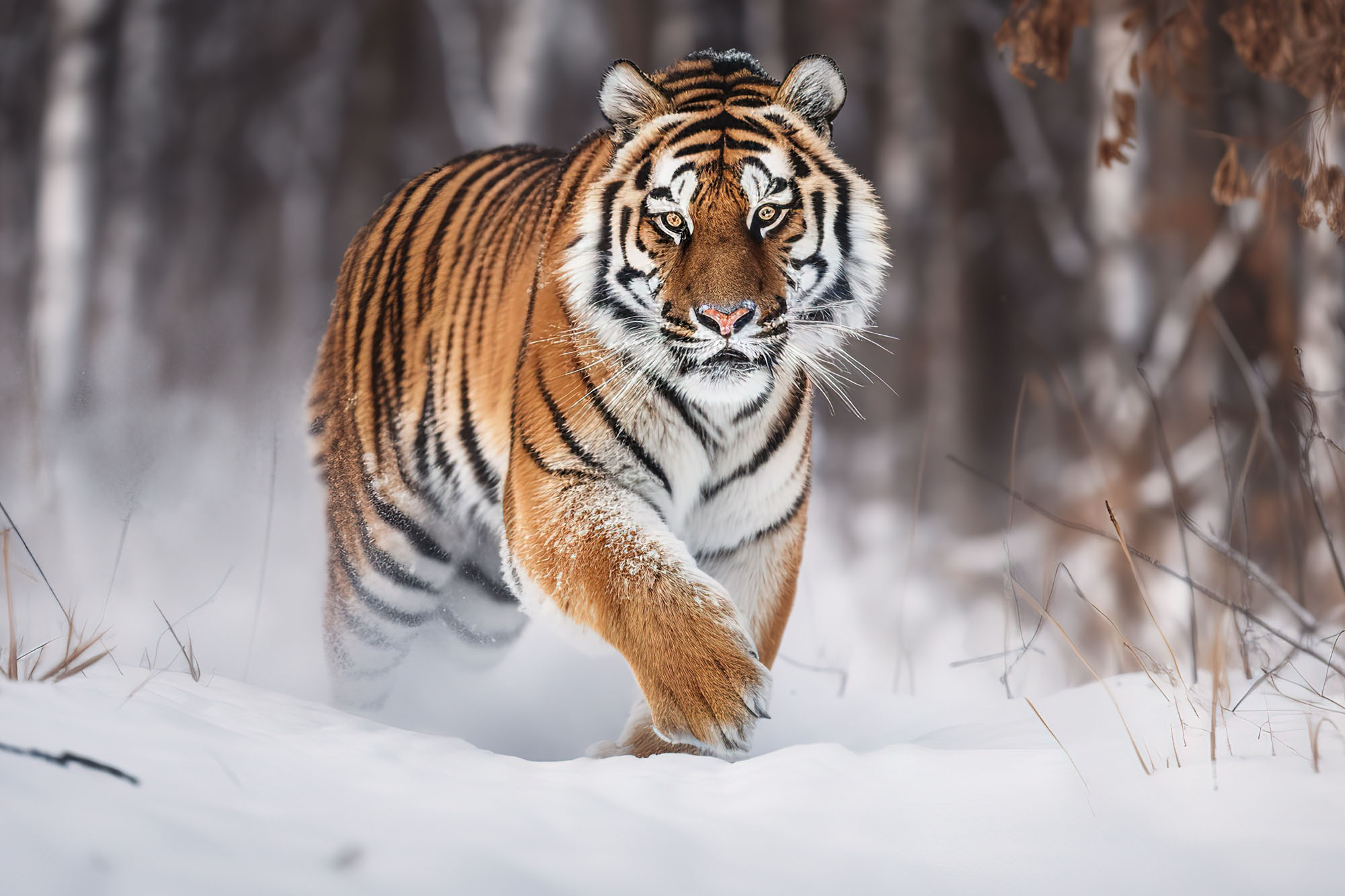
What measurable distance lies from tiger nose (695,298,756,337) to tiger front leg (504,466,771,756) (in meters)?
0.40

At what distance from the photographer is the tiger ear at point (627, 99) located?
2.24 metres

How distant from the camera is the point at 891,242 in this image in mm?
7430

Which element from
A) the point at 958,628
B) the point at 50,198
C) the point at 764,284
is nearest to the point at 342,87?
the point at 50,198

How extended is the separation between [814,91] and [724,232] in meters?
0.47

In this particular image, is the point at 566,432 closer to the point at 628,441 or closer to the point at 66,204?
the point at 628,441

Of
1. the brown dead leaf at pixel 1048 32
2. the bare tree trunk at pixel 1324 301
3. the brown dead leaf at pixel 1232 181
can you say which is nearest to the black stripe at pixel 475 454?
the brown dead leaf at pixel 1048 32

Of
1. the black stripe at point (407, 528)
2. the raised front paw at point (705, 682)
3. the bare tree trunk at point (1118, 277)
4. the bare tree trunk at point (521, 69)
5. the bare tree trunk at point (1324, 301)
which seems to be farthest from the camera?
the bare tree trunk at point (521, 69)

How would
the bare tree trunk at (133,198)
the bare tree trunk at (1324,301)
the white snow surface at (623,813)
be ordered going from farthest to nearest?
the bare tree trunk at (133,198), the bare tree trunk at (1324,301), the white snow surface at (623,813)

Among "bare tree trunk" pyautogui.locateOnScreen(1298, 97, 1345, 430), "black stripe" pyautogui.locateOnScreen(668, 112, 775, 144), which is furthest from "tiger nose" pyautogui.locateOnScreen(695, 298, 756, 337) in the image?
"bare tree trunk" pyautogui.locateOnScreen(1298, 97, 1345, 430)

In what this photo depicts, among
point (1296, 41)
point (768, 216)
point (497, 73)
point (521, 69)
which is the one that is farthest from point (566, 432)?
point (497, 73)

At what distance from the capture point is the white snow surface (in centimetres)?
101

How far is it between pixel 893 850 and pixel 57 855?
34.7 inches

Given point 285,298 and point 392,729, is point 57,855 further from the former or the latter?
point 285,298

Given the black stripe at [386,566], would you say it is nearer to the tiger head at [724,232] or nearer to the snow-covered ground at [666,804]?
the snow-covered ground at [666,804]
